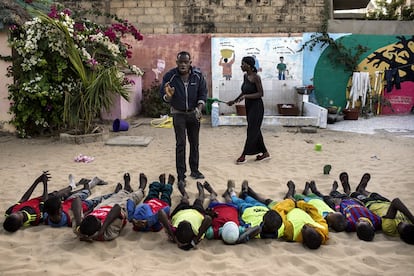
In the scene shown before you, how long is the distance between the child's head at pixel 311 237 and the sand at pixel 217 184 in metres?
0.06

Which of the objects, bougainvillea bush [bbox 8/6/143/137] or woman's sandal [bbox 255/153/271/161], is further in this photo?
bougainvillea bush [bbox 8/6/143/137]

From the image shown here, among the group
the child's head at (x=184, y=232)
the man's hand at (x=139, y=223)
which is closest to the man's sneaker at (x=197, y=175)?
the man's hand at (x=139, y=223)

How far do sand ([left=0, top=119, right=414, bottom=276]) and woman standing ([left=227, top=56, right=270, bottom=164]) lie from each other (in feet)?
0.97

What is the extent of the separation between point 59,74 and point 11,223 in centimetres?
486

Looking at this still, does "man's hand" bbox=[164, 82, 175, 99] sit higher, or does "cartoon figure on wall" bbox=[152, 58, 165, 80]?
"cartoon figure on wall" bbox=[152, 58, 165, 80]

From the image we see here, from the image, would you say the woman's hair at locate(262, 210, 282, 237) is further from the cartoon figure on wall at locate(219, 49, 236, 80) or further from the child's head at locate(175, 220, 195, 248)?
the cartoon figure on wall at locate(219, 49, 236, 80)

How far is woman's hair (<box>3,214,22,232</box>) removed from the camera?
336cm

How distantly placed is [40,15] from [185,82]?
12.8ft

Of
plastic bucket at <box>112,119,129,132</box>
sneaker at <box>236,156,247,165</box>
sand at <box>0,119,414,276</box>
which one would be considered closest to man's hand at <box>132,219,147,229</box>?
sand at <box>0,119,414,276</box>

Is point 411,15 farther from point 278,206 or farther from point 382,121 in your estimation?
point 278,206

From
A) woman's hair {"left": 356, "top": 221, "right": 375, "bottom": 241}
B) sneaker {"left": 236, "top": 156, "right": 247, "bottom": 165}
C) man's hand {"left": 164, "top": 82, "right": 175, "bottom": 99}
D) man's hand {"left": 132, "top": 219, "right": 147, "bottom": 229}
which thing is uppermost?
man's hand {"left": 164, "top": 82, "right": 175, "bottom": 99}

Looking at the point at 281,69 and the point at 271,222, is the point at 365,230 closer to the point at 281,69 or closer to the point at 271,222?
the point at 271,222

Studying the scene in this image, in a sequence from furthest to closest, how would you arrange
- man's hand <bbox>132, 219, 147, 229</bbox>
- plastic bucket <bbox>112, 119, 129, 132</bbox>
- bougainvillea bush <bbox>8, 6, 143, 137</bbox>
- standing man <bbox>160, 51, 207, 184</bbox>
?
1. plastic bucket <bbox>112, 119, 129, 132</bbox>
2. bougainvillea bush <bbox>8, 6, 143, 137</bbox>
3. standing man <bbox>160, 51, 207, 184</bbox>
4. man's hand <bbox>132, 219, 147, 229</bbox>

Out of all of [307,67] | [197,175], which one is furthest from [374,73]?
[197,175]
